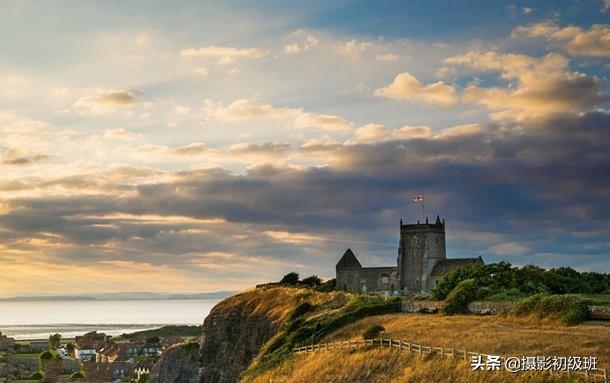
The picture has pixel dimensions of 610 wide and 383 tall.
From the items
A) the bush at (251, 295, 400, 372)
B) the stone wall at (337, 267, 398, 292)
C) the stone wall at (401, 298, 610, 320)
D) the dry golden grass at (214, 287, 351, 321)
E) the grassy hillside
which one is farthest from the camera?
the stone wall at (337, 267, 398, 292)

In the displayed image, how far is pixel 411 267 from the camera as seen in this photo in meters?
100

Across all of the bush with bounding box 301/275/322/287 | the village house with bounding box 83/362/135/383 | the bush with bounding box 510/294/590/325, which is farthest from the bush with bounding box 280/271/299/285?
the village house with bounding box 83/362/135/383

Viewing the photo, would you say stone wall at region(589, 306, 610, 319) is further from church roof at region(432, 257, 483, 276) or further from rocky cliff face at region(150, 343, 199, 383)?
rocky cliff face at region(150, 343, 199, 383)

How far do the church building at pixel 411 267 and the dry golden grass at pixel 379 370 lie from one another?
4777 centimetres

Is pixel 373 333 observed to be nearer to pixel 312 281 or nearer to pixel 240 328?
pixel 240 328

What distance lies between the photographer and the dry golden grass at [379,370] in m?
33.7

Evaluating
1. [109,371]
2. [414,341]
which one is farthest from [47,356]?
Answer: [414,341]

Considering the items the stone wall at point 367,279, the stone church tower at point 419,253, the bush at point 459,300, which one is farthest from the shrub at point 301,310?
the stone wall at point 367,279

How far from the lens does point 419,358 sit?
4034 cm

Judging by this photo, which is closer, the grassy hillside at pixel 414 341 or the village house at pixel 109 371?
the grassy hillside at pixel 414 341

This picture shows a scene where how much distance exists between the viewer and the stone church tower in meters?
98.8

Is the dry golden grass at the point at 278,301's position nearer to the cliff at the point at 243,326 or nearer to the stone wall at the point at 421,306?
the cliff at the point at 243,326

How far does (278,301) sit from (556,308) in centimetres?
3577

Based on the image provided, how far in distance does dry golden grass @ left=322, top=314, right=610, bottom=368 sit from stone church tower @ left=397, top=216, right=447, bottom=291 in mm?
42532
